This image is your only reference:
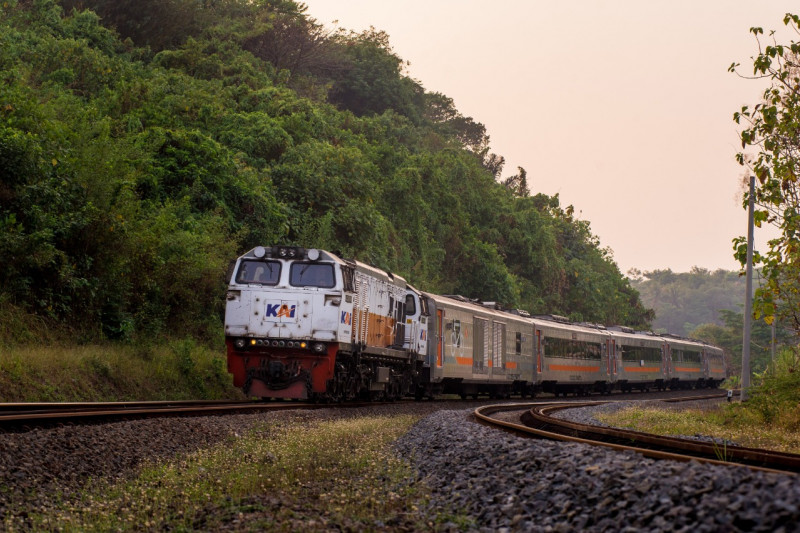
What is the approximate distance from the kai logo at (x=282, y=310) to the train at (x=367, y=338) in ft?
0.07

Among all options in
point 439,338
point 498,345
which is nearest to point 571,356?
point 498,345

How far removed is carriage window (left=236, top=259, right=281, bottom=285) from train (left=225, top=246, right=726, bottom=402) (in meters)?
0.02

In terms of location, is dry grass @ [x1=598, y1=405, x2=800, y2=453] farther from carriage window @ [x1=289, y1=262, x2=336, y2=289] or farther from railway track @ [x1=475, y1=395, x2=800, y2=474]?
carriage window @ [x1=289, y1=262, x2=336, y2=289]

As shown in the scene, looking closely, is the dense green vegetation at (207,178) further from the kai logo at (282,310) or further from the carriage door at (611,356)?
the carriage door at (611,356)

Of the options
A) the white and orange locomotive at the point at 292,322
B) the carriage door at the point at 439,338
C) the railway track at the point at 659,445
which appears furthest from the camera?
the carriage door at the point at 439,338

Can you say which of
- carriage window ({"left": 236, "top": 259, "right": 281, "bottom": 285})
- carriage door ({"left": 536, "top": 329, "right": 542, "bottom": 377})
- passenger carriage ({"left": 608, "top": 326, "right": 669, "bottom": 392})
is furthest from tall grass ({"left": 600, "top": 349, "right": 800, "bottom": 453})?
passenger carriage ({"left": 608, "top": 326, "right": 669, "bottom": 392})

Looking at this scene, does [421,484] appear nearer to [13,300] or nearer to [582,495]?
[582,495]

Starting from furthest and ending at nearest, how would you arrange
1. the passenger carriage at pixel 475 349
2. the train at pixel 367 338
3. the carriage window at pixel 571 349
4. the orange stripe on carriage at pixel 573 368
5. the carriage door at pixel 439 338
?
the orange stripe on carriage at pixel 573 368
the carriage window at pixel 571 349
the passenger carriage at pixel 475 349
the carriage door at pixel 439 338
the train at pixel 367 338

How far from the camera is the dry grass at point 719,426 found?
1365cm

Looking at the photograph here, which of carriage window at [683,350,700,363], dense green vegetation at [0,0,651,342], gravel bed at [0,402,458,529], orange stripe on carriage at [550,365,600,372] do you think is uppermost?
dense green vegetation at [0,0,651,342]

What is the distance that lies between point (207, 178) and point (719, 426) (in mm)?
17234

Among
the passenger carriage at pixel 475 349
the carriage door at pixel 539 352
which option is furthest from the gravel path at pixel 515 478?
the carriage door at pixel 539 352

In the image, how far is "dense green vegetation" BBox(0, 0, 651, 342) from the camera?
19.9 m

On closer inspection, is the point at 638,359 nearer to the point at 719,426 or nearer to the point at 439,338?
the point at 439,338
